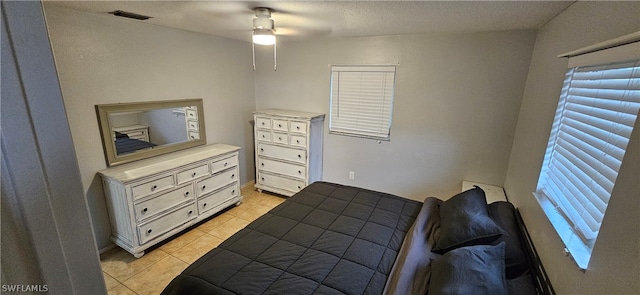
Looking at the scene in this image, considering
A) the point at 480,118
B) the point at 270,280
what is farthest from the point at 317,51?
the point at 270,280

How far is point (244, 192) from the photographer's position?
13.3 ft

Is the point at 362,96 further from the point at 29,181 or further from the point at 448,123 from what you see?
the point at 29,181

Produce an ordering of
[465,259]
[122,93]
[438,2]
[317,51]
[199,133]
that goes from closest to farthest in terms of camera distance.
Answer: [465,259], [438,2], [122,93], [199,133], [317,51]

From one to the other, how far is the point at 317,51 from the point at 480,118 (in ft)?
7.13

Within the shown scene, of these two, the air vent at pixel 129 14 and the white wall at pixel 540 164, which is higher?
the air vent at pixel 129 14

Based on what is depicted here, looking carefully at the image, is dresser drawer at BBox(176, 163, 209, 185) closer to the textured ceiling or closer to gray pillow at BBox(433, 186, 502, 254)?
the textured ceiling

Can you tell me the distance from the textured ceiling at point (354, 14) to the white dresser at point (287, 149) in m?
1.18

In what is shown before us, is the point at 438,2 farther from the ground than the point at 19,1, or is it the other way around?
the point at 438,2

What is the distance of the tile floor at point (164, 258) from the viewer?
223cm

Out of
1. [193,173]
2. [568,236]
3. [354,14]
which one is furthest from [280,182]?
[568,236]

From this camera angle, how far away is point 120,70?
2521 mm

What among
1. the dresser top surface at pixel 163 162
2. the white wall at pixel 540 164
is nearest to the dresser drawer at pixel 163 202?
the dresser top surface at pixel 163 162

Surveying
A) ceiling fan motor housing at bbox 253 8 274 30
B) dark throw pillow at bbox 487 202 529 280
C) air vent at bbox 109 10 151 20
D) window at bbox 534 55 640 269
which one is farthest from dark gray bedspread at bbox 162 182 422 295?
air vent at bbox 109 10 151 20

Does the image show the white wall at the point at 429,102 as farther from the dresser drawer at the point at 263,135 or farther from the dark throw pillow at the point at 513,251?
the dark throw pillow at the point at 513,251
